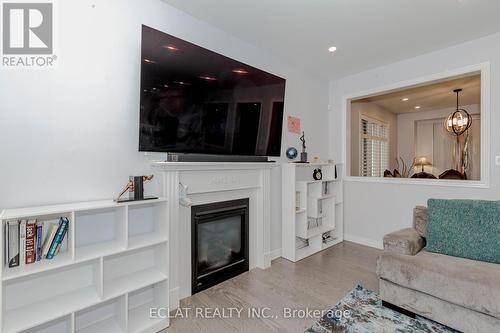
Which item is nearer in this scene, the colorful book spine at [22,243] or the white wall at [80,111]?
the colorful book spine at [22,243]

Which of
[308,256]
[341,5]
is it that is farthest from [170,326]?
[341,5]

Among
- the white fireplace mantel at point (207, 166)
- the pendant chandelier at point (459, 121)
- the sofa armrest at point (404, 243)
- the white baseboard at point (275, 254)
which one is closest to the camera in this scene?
the white fireplace mantel at point (207, 166)

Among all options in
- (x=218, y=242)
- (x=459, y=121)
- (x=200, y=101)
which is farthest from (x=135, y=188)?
(x=459, y=121)

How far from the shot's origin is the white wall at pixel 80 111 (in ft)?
4.88

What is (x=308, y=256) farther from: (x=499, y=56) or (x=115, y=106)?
(x=499, y=56)

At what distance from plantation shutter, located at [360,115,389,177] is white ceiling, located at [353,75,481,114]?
0.49m

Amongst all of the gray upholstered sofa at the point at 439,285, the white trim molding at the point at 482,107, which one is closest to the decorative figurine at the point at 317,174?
the white trim molding at the point at 482,107

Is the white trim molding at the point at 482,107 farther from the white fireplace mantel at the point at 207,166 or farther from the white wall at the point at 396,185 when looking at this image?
the white fireplace mantel at the point at 207,166

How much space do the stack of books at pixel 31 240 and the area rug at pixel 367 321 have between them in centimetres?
178

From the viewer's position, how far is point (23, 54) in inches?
60.8

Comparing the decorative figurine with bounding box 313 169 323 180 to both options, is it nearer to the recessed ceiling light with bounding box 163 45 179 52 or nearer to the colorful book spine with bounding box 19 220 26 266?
the recessed ceiling light with bounding box 163 45 179 52

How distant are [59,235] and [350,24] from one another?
2.97 meters

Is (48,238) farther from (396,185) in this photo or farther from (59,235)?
(396,185)

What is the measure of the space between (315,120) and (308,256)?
200 cm
